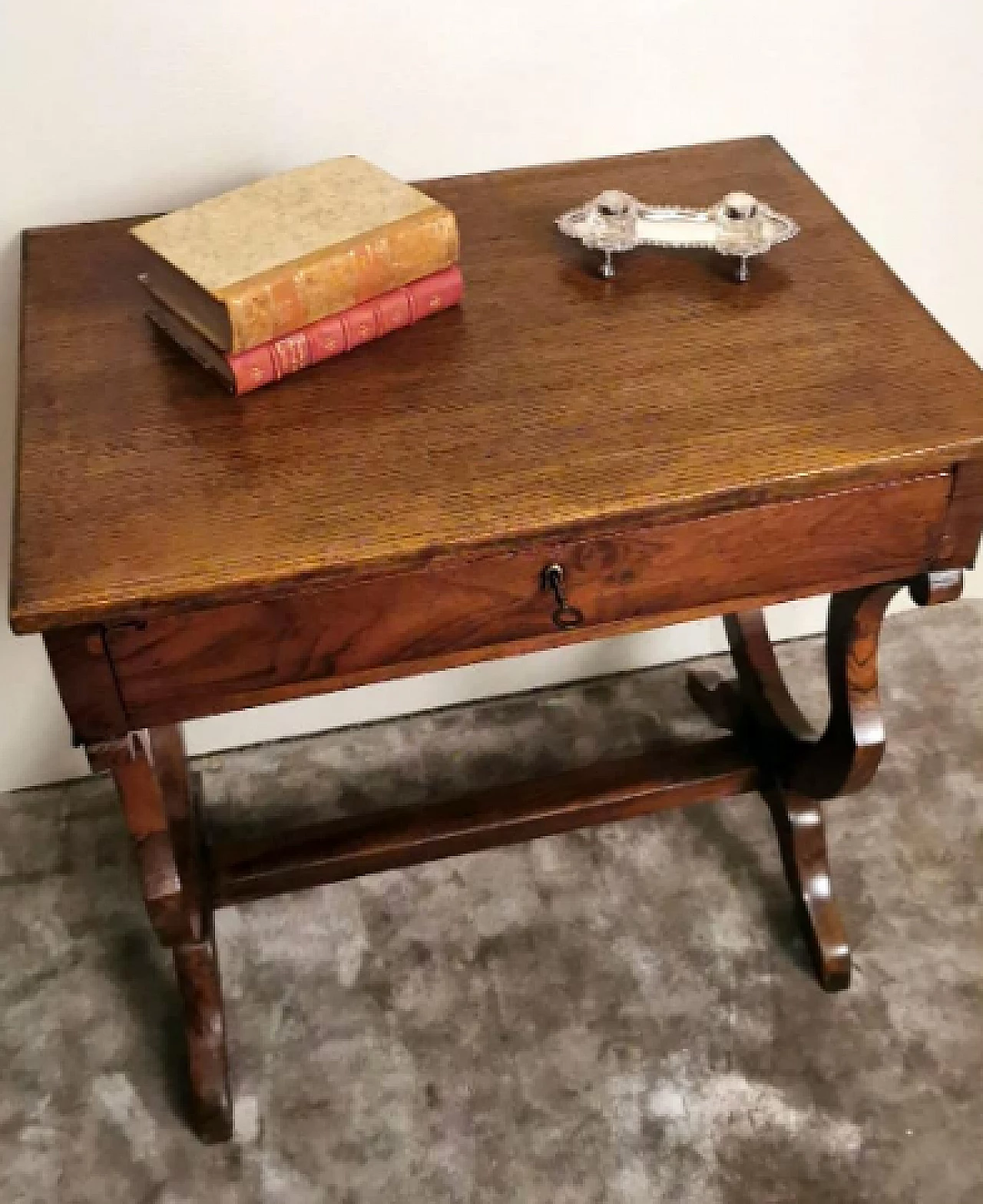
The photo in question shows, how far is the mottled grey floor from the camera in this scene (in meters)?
1.19

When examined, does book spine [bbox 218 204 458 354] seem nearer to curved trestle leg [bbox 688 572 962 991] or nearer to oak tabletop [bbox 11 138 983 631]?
A: oak tabletop [bbox 11 138 983 631]

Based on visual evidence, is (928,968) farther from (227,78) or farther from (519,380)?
(227,78)

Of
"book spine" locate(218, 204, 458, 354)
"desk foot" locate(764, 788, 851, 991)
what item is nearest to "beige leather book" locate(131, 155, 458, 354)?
"book spine" locate(218, 204, 458, 354)

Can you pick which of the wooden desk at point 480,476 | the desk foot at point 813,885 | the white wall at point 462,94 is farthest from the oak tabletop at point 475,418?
the desk foot at point 813,885

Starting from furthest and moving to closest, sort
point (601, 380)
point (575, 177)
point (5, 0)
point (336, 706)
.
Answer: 1. point (336, 706)
2. point (575, 177)
3. point (5, 0)
4. point (601, 380)

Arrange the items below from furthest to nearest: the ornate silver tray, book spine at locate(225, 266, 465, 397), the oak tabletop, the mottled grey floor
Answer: the mottled grey floor → the ornate silver tray → book spine at locate(225, 266, 465, 397) → the oak tabletop

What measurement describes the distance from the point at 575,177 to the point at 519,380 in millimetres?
321

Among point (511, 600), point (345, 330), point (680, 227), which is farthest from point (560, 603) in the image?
point (680, 227)

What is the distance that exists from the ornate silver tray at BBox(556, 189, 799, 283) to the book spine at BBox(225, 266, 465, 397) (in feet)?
0.41

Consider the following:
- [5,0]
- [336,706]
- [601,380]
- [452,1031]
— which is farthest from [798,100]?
[452,1031]

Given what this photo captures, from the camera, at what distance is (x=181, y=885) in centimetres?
108

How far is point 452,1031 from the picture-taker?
129 centimetres

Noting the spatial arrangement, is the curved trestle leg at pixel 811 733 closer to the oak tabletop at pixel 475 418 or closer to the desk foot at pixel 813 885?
the desk foot at pixel 813 885

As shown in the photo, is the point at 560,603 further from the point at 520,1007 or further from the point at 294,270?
the point at 520,1007
